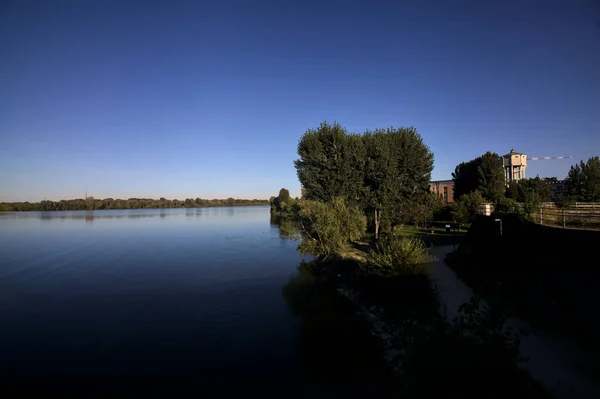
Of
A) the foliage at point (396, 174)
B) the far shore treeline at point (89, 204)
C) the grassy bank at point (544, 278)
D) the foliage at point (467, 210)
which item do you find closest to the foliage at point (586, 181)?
the foliage at point (467, 210)

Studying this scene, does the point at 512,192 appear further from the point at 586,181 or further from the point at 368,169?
the point at 368,169

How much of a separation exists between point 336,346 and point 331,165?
17262 millimetres

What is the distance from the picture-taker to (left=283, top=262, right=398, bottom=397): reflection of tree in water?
418 inches

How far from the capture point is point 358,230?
25344mm

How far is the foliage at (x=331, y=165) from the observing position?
27781 mm

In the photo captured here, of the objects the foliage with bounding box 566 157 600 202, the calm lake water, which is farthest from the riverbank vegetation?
the foliage with bounding box 566 157 600 202

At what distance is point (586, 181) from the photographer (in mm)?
36688

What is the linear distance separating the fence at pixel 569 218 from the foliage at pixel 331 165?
13.9m

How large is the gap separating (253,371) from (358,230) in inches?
613

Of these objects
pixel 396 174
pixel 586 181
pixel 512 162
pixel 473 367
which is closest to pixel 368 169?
pixel 396 174

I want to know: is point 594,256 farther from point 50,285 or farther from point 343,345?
point 50,285

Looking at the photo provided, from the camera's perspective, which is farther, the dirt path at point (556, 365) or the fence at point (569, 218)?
the fence at point (569, 218)

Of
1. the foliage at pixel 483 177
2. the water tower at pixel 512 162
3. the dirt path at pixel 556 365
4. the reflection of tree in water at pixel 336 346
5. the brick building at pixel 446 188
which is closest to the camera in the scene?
the dirt path at pixel 556 365

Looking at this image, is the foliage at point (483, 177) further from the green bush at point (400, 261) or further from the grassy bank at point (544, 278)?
the green bush at point (400, 261)
